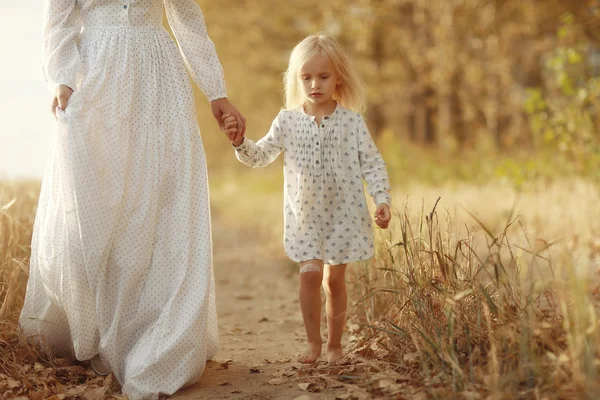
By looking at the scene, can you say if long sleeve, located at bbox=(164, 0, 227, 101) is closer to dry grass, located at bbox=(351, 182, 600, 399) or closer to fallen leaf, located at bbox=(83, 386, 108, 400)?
dry grass, located at bbox=(351, 182, 600, 399)

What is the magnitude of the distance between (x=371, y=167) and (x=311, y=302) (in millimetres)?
713

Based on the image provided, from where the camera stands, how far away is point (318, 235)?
3.51m

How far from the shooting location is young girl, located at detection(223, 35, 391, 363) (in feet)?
11.4

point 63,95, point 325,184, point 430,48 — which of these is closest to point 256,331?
point 325,184

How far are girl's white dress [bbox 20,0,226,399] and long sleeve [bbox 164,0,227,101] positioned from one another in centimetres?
10

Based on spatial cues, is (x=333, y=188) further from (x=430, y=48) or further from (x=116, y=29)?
(x=430, y=48)

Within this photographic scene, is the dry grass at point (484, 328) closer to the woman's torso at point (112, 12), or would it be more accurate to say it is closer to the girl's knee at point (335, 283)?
the girl's knee at point (335, 283)

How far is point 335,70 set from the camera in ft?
11.8

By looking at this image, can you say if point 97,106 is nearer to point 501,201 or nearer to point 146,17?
point 146,17

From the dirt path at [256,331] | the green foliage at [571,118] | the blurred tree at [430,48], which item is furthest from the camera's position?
the blurred tree at [430,48]

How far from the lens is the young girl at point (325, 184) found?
3.49 metres

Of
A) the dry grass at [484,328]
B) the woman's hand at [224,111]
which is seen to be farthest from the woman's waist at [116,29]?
the dry grass at [484,328]

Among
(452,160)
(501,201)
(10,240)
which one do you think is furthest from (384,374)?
(452,160)

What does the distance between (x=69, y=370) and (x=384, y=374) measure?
1506mm
